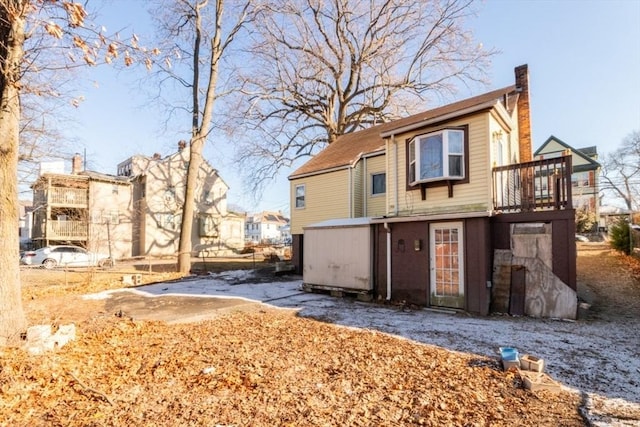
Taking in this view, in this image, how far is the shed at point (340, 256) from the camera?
9.89 m

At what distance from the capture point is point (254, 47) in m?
21.3

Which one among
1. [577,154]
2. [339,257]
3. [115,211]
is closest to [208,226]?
[115,211]

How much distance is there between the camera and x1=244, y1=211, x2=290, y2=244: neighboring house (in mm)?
73625

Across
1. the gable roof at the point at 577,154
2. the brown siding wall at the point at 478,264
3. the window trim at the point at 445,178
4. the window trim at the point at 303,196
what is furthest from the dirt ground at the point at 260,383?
the gable roof at the point at 577,154

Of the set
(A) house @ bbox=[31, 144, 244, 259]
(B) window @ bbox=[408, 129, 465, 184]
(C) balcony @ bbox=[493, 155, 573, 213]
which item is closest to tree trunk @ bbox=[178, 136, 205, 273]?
(A) house @ bbox=[31, 144, 244, 259]

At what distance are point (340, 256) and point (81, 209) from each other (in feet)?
78.6

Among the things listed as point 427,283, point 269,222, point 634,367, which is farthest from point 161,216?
point 269,222

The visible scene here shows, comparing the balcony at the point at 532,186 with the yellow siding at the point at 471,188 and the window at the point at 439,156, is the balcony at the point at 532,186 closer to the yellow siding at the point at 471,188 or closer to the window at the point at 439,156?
the yellow siding at the point at 471,188

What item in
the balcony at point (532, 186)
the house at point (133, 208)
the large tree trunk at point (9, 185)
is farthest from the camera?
the house at point (133, 208)

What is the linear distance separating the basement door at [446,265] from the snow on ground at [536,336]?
451mm

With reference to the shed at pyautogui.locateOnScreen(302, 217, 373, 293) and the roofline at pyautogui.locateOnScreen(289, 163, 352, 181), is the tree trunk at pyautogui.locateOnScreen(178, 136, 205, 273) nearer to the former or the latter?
the roofline at pyautogui.locateOnScreen(289, 163, 352, 181)

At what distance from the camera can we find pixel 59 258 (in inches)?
771

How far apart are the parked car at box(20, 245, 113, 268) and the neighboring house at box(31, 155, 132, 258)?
3231 millimetres

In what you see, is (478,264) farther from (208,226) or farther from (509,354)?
(208,226)
